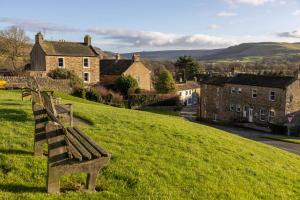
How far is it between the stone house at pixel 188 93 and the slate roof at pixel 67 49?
23.1 m

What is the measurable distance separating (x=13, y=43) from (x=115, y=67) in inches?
708

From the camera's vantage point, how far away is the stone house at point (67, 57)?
53.6 metres

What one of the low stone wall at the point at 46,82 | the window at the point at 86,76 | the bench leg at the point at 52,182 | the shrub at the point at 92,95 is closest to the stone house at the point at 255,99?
the window at the point at 86,76

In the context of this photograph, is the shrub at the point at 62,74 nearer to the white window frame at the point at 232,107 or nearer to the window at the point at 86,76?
the window at the point at 86,76

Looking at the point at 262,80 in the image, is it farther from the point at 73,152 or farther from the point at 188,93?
the point at 73,152

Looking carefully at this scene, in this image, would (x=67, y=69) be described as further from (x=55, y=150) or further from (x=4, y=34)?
(x=55, y=150)

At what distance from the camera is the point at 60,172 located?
23.1 feet

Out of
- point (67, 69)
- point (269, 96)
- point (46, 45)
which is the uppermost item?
point (46, 45)

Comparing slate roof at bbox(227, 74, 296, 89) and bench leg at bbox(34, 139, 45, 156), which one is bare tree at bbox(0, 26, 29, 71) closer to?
slate roof at bbox(227, 74, 296, 89)

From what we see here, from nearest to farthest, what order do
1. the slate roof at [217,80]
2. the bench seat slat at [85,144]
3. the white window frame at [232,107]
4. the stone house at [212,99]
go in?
the bench seat slat at [85,144] < the white window frame at [232,107] < the slate roof at [217,80] < the stone house at [212,99]

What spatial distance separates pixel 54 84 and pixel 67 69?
1075 centimetres

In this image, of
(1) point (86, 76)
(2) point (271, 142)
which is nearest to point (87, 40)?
(1) point (86, 76)

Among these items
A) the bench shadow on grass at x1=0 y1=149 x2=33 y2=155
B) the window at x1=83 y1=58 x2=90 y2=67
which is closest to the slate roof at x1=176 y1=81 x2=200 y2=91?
the window at x1=83 y1=58 x2=90 y2=67

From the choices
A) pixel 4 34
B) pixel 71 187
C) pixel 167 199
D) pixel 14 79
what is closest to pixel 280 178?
pixel 167 199
